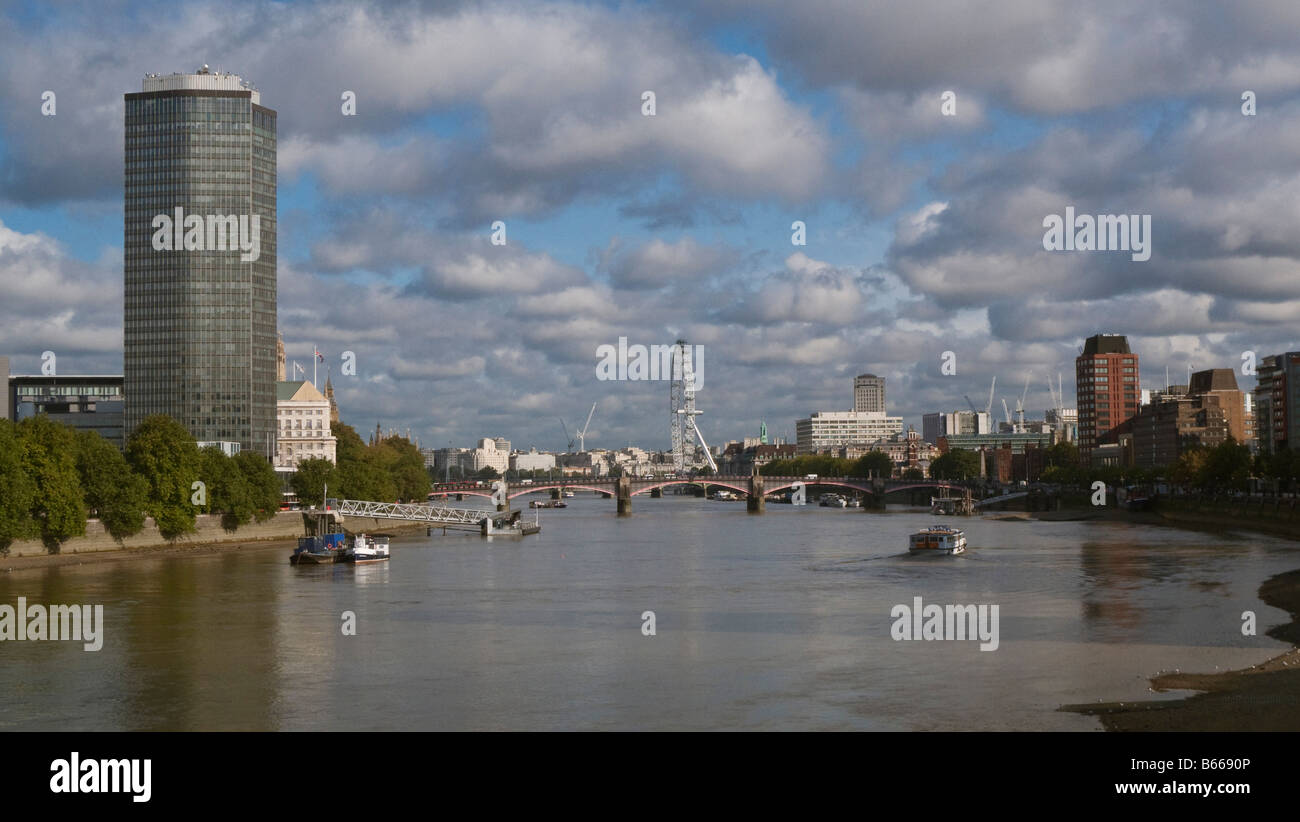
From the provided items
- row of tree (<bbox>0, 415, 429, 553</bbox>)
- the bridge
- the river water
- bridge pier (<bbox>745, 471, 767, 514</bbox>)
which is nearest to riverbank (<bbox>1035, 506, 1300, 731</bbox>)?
the river water

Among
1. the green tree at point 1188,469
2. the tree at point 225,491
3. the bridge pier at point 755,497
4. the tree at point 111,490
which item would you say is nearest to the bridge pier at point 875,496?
the bridge pier at point 755,497

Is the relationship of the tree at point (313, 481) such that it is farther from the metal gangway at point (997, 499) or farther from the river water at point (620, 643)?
the metal gangway at point (997, 499)

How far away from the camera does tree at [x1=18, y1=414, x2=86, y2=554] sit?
69.1 metres

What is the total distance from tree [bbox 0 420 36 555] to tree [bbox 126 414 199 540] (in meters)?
12.3

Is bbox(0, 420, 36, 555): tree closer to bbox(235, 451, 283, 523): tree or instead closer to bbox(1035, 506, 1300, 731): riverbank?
bbox(235, 451, 283, 523): tree

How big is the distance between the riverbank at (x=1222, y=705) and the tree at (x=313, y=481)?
8506cm

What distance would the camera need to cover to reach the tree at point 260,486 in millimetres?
91812

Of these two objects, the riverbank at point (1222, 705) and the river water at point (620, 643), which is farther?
the river water at point (620, 643)

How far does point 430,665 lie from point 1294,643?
77.8ft

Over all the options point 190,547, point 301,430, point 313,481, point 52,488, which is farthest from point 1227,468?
point 301,430

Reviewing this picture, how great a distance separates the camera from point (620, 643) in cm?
3859

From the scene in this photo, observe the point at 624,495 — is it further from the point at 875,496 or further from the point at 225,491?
the point at 225,491

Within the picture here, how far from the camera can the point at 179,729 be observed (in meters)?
26.7
